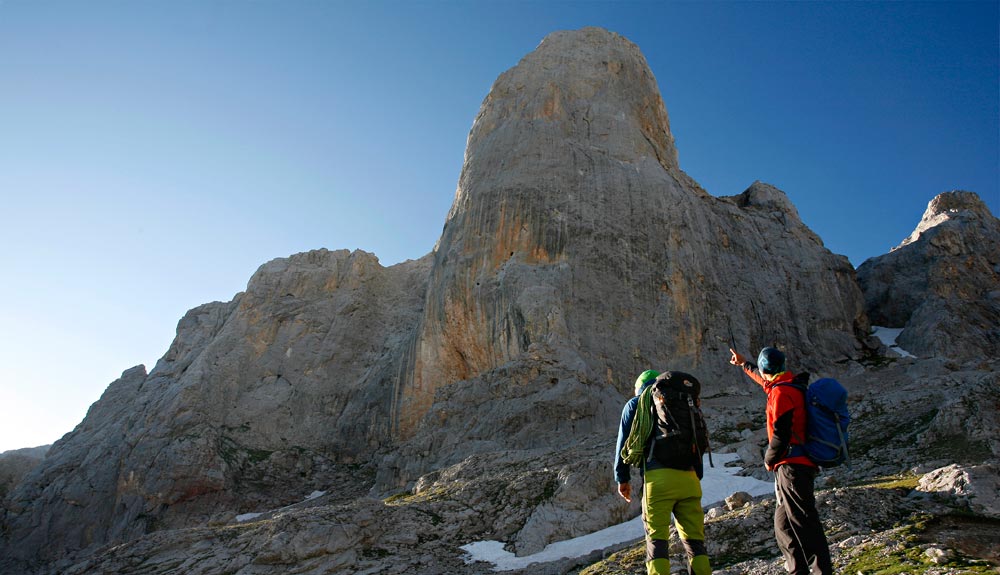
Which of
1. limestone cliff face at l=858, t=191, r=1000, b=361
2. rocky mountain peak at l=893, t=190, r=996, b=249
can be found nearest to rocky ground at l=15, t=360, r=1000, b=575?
limestone cliff face at l=858, t=191, r=1000, b=361

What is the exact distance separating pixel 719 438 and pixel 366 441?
28913 millimetres

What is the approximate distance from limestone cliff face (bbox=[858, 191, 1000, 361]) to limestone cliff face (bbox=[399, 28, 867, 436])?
5308mm

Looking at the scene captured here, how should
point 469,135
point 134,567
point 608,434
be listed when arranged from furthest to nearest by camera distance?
point 469,135 → point 608,434 → point 134,567

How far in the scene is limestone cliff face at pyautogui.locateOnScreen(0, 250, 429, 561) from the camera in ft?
146

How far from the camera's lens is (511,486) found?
70.3ft

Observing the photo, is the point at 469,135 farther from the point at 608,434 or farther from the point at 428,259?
the point at 608,434

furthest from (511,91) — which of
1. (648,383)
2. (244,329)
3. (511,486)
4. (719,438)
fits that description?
(648,383)

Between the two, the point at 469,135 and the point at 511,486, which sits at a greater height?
the point at 469,135

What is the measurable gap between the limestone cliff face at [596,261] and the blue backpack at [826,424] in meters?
29.8

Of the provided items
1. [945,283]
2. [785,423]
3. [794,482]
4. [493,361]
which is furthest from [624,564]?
[945,283]

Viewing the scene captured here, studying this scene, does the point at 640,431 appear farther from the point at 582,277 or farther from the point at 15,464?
the point at 15,464

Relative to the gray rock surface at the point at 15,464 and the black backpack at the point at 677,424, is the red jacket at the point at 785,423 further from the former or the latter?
the gray rock surface at the point at 15,464

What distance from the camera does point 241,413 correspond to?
5094cm

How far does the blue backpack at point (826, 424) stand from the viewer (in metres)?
7.16
